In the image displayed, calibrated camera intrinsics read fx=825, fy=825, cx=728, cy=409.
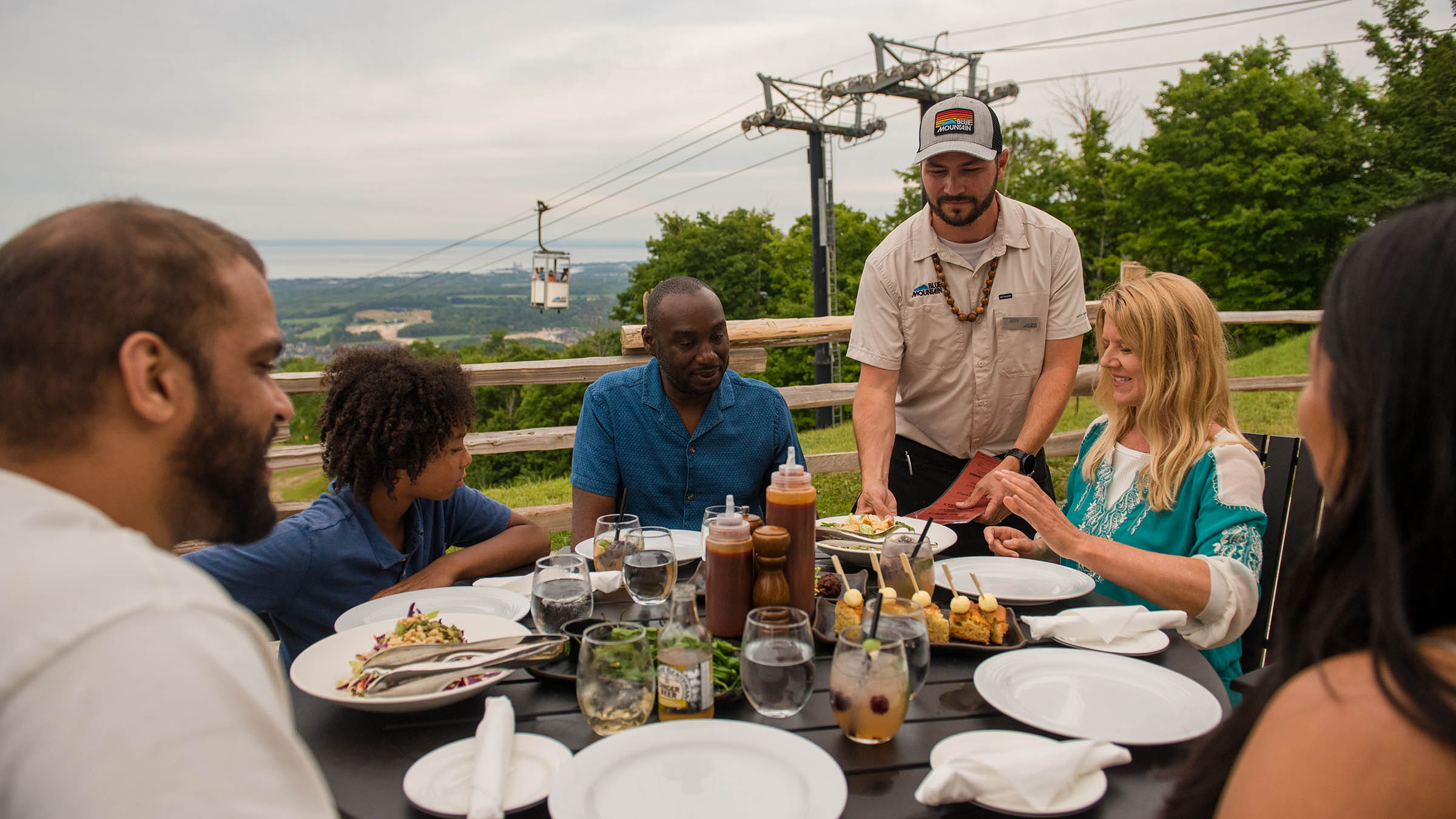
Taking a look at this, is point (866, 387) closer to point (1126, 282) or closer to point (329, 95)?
point (1126, 282)

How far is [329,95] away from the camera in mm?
34500

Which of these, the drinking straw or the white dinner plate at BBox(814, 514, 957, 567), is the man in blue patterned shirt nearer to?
the white dinner plate at BBox(814, 514, 957, 567)

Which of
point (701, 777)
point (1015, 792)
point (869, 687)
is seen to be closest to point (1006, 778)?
point (1015, 792)

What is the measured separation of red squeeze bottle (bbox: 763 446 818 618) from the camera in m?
1.89

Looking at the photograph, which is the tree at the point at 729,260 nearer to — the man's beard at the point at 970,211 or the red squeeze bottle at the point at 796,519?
the man's beard at the point at 970,211

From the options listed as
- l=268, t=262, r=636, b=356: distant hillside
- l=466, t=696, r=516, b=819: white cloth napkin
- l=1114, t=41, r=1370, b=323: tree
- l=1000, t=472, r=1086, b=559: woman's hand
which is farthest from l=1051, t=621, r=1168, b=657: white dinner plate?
l=268, t=262, r=636, b=356: distant hillside

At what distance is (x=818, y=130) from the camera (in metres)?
21.6

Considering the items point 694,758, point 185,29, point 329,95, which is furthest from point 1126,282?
point 329,95

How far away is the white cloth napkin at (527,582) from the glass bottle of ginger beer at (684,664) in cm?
64

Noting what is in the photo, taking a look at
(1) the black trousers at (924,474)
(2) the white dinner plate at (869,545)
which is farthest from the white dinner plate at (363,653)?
(1) the black trousers at (924,474)

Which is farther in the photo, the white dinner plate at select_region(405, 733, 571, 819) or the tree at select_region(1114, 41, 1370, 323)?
the tree at select_region(1114, 41, 1370, 323)

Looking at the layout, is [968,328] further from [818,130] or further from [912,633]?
[818,130]

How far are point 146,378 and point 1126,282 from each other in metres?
2.71

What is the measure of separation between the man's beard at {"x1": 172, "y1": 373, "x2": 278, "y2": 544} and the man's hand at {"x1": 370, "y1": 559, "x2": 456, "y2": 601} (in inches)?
Answer: 51.8
